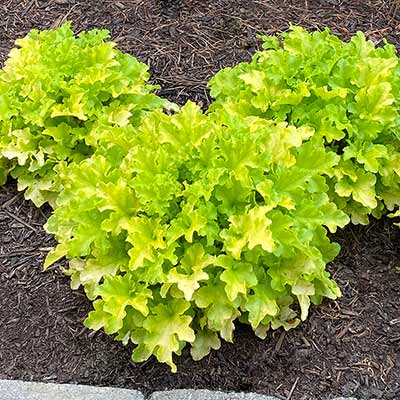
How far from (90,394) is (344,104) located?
168cm

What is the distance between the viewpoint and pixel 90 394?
2.91 m

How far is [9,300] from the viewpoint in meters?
3.34

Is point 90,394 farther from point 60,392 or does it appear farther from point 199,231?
point 199,231

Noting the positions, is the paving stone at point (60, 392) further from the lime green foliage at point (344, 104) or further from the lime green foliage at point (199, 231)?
the lime green foliage at point (344, 104)

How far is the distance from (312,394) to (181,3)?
287 centimetres

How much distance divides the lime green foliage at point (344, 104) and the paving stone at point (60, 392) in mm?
1273

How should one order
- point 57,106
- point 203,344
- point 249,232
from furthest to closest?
point 57,106 < point 203,344 < point 249,232

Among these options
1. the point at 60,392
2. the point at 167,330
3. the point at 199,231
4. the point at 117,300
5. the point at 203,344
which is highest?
the point at 199,231

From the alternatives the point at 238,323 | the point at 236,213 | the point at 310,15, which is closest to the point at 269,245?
the point at 236,213

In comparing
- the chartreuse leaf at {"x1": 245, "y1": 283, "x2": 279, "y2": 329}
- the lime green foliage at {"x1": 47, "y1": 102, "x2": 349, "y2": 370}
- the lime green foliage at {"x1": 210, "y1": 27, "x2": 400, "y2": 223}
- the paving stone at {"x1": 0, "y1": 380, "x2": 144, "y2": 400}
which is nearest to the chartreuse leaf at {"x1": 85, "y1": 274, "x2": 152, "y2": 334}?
the lime green foliage at {"x1": 47, "y1": 102, "x2": 349, "y2": 370}

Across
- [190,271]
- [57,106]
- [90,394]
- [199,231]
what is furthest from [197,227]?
[57,106]

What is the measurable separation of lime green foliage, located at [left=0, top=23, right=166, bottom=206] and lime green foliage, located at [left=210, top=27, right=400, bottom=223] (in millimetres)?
562

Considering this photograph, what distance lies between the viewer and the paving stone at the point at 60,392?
2898 millimetres

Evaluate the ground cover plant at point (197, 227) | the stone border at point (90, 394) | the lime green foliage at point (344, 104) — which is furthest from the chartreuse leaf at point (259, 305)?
the lime green foliage at point (344, 104)
